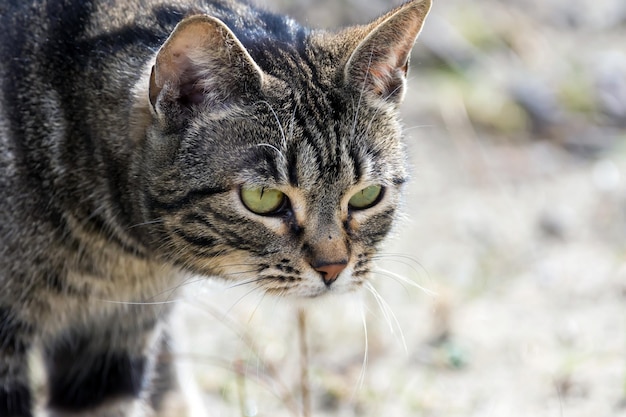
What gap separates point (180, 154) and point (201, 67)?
0.22 meters

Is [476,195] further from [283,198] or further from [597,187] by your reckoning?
[283,198]

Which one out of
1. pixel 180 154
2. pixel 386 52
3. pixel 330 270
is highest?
pixel 386 52

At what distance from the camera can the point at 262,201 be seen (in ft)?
7.20

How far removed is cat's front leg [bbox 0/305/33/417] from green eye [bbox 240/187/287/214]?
78 cm

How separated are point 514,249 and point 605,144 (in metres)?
1.13

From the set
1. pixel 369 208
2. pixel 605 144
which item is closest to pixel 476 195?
pixel 605 144

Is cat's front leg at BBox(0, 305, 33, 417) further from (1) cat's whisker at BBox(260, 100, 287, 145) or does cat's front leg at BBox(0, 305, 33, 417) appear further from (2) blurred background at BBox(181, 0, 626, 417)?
(1) cat's whisker at BBox(260, 100, 287, 145)

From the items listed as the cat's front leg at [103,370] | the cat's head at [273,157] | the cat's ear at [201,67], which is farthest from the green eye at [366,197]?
the cat's front leg at [103,370]

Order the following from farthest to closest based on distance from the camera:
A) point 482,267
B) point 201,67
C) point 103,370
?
point 482,267 → point 103,370 → point 201,67

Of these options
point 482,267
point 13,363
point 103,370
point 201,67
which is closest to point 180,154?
point 201,67

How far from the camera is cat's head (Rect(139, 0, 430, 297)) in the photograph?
218 cm

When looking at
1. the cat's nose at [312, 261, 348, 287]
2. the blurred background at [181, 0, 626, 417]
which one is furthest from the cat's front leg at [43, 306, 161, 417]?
the cat's nose at [312, 261, 348, 287]

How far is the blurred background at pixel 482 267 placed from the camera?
3.22 m

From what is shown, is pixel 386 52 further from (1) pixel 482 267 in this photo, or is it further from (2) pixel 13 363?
(1) pixel 482 267
